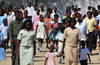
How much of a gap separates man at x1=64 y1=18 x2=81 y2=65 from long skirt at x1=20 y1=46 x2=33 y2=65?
116 centimetres

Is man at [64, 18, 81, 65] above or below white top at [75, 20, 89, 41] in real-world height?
below

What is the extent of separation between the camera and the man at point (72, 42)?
15.4 metres

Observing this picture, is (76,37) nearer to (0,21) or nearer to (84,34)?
(84,34)

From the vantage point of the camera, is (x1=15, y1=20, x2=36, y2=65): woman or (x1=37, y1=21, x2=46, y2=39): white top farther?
(x1=37, y1=21, x2=46, y2=39): white top

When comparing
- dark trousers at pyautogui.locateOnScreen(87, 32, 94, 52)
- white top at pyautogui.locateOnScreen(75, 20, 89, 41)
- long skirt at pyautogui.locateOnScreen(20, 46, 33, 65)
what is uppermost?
white top at pyautogui.locateOnScreen(75, 20, 89, 41)

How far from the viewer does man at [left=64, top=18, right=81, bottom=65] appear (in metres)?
15.4

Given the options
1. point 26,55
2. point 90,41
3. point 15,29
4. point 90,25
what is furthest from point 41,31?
point 26,55

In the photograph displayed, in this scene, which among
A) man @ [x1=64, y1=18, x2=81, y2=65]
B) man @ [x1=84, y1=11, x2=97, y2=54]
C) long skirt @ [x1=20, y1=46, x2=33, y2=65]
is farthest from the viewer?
man @ [x1=84, y1=11, x2=97, y2=54]

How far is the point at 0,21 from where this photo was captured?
22.1 metres

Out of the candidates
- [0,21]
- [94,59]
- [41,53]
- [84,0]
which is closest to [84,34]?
[94,59]

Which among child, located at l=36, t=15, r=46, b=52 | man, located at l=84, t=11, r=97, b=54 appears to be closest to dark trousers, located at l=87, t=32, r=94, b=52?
man, located at l=84, t=11, r=97, b=54

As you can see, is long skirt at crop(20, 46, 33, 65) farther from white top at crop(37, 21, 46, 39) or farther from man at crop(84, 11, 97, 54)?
white top at crop(37, 21, 46, 39)

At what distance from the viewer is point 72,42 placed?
1540 centimetres

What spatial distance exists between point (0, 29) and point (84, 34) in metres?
3.34
